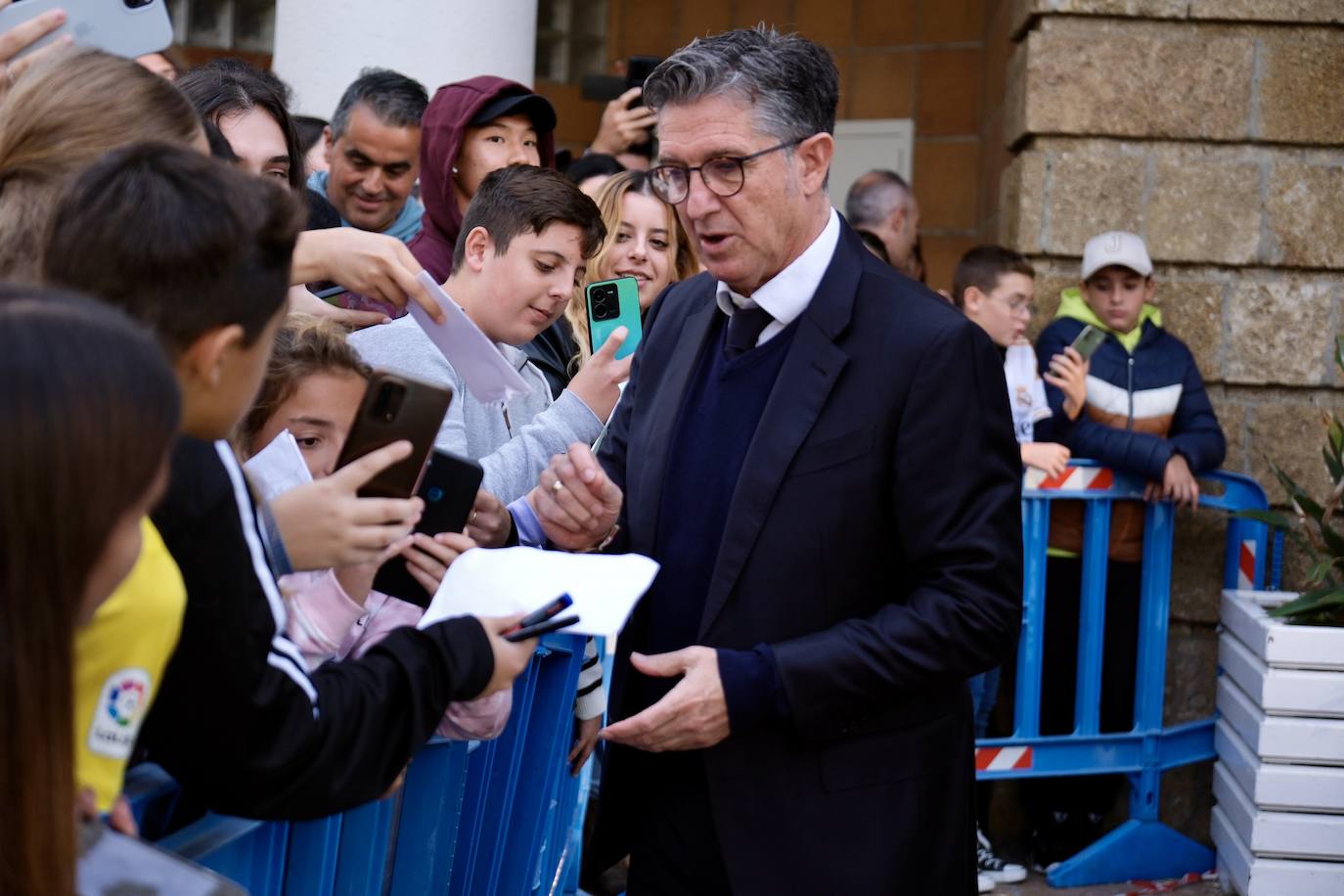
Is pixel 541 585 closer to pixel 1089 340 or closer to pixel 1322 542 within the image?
pixel 1089 340

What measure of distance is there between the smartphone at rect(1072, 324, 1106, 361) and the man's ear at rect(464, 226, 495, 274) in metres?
2.62

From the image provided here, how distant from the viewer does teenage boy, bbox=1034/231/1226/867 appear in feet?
16.7

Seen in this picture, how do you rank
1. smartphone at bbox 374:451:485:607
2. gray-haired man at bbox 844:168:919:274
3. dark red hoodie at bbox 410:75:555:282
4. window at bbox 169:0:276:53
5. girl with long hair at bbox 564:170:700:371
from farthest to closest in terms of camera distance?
window at bbox 169:0:276:53, gray-haired man at bbox 844:168:919:274, girl with long hair at bbox 564:170:700:371, dark red hoodie at bbox 410:75:555:282, smartphone at bbox 374:451:485:607

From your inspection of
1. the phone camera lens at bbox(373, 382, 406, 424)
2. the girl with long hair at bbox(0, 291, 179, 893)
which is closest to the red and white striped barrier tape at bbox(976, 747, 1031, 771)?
the phone camera lens at bbox(373, 382, 406, 424)

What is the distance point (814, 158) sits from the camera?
7.95ft

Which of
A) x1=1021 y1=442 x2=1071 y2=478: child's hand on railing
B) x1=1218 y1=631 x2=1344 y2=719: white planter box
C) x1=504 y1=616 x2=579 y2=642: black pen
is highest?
x1=504 y1=616 x2=579 y2=642: black pen

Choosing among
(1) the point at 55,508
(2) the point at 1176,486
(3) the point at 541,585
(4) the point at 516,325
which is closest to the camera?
(1) the point at 55,508

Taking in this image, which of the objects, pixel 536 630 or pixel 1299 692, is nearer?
pixel 536 630

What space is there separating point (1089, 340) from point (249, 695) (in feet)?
13.6

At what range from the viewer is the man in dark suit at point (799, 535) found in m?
2.21

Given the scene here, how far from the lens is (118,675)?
4.28 ft

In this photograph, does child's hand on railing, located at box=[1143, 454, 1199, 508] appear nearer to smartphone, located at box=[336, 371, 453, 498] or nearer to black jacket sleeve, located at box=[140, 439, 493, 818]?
smartphone, located at box=[336, 371, 453, 498]

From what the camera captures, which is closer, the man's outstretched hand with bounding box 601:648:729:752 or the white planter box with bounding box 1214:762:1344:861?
the man's outstretched hand with bounding box 601:648:729:752

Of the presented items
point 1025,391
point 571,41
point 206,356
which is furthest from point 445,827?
point 571,41
